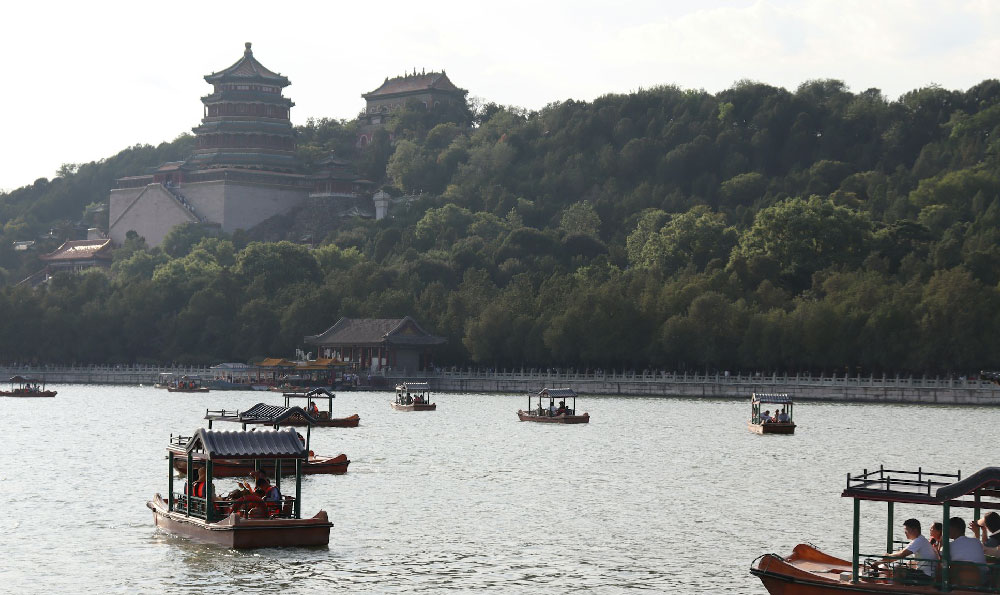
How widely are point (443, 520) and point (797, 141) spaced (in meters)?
158

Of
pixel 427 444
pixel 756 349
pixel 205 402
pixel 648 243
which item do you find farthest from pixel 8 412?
pixel 648 243

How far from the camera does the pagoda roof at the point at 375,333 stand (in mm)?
132500

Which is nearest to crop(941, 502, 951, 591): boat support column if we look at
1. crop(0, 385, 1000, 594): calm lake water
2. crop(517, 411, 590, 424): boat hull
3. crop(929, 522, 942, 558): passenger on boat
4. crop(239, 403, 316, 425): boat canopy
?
crop(929, 522, 942, 558): passenger on boat

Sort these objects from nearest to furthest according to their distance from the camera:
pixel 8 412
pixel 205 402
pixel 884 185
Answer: pixel 8 412, pixel 205 402, pixel 884 185

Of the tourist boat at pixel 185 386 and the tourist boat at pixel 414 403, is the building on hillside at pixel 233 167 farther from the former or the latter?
the tourist boat at pixel 414 403

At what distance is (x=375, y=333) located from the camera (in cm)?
13488

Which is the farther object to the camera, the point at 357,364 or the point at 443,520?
the point at 357,364

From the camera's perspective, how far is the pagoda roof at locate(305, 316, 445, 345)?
13250 centimetres

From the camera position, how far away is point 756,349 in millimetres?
112125

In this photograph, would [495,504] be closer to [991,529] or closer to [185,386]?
[991,529]

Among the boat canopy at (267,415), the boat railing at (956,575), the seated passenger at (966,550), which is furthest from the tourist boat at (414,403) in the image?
the seated passenger at (966,550)

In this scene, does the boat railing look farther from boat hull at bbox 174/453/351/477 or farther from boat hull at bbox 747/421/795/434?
boat hull at bbox 747/421/795/434

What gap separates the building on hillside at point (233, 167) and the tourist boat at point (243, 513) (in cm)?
15418

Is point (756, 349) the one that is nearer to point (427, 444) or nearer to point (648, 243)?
point (648, 243)
